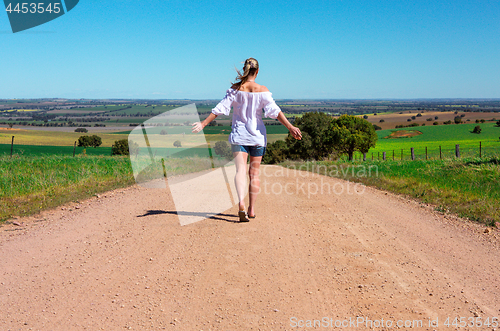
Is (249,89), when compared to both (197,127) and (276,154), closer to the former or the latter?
(197,127)

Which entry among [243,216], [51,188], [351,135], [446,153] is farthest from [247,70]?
[351,135]

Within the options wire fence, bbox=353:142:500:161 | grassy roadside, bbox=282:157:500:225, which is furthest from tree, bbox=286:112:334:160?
grassy roadside, bbox=282:157:500:225

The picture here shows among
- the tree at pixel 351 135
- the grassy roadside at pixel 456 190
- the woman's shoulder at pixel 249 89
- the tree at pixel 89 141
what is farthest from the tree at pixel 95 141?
the woman's shoulder at pixel 249 89

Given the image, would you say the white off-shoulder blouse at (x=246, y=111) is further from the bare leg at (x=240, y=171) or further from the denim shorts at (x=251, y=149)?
the bare leg at (x=240, y=171)

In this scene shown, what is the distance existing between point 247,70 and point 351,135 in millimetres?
49053

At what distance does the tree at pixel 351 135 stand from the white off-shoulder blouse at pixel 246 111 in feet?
160

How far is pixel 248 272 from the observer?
389 cm

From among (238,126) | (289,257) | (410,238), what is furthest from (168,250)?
(410,238)

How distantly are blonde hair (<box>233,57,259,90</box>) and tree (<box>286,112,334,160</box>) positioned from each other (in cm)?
4942

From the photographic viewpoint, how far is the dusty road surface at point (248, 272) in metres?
3.02

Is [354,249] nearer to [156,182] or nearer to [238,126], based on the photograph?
[238,126]

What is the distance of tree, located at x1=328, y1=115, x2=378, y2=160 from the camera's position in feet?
172

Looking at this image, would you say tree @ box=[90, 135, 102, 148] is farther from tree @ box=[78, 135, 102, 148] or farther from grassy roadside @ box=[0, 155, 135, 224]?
grassy roadside @ box=[0, 155, 135, 224]

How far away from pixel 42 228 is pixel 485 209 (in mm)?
8679
